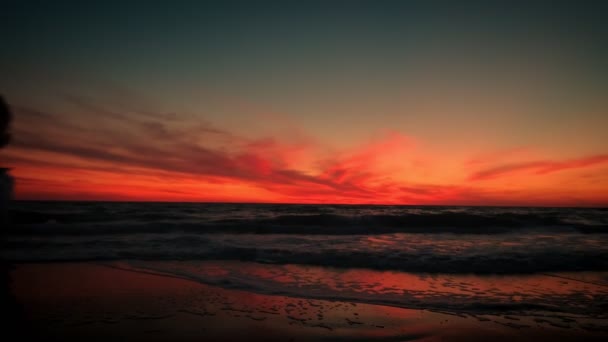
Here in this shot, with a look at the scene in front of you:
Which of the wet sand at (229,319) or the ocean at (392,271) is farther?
the ocean at (392,271)

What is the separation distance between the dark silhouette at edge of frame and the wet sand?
104 millimetres

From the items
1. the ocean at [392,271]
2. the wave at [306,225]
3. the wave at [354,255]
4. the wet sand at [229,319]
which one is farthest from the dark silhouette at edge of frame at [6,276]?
the wave at [306,225]

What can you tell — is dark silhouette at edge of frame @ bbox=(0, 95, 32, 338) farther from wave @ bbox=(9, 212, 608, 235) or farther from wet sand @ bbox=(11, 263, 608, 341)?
wave @ bbox=(9, 212, 608, 235)

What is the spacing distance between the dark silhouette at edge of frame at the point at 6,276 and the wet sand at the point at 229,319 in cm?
10

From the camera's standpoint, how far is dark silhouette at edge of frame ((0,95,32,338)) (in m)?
4.02

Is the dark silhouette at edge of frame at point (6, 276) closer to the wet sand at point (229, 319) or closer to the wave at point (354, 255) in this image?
the wet sand at point (229, 319)

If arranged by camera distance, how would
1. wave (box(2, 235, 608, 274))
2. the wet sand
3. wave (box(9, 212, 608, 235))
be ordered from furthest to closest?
wave (box(9, 212, 608, 235)) < wave (box(2, 235, 608, 274)) < the wet sand

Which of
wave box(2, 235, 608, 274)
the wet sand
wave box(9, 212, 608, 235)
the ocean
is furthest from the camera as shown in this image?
wave box(9, 212, 608, 235)

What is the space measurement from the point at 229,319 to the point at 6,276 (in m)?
5.82

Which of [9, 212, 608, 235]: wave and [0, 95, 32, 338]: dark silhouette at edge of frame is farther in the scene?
[9, 212, 608, 235]: wave

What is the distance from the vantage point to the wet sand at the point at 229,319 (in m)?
4.00

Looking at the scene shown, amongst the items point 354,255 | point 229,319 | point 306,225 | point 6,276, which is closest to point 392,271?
point 354,255

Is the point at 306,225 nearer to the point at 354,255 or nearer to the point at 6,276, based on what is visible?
the point at 354,255

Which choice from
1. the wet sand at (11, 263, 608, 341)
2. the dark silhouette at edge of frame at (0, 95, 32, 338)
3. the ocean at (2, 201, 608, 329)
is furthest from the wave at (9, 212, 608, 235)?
the wet sand at (11, 263, 608, 341)
